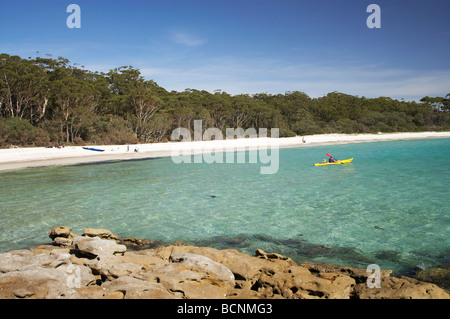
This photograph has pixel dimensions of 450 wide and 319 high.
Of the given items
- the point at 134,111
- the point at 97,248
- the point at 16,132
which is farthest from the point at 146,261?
the point at 134,111

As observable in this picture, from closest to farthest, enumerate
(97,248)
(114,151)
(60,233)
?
(97,248) < (60,233) < (114,151)

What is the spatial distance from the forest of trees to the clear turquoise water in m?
18.2

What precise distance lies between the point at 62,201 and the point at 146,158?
53.1 feet

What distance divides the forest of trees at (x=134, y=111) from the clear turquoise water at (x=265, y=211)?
18177 mm

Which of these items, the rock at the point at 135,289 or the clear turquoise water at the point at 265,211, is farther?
the clear turquoise water at the point at 265,211

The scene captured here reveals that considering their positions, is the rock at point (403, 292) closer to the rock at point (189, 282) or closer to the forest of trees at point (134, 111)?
the rock at point (189, 282)

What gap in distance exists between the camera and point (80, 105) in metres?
36.2

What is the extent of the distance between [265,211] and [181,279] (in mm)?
5945

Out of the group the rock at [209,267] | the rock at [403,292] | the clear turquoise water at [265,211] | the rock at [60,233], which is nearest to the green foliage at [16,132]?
the clear turquoise water at [265,211]

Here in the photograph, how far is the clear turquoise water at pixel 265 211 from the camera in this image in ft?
22.7

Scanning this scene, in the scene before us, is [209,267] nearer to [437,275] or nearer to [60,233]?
[437,275]

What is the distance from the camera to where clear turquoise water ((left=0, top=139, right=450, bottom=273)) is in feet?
22.7

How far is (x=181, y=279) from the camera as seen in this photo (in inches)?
171
